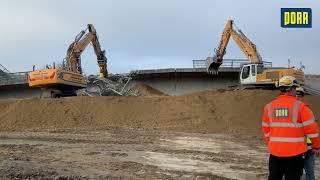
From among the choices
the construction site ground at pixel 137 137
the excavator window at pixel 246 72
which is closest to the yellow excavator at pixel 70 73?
the construction site ground at pixel 137 137

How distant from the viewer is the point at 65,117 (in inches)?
947

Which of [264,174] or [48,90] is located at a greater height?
[48,90]

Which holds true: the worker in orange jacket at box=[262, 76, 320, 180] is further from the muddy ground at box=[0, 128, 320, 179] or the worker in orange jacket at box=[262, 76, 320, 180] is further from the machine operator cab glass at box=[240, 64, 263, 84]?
the machine operator cab glass at box=[240, 64, 263, 84]

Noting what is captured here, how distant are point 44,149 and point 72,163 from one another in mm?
3157

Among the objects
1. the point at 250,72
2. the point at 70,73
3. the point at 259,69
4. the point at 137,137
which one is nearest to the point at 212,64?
the point at 250,72

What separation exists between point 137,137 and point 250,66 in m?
14.9

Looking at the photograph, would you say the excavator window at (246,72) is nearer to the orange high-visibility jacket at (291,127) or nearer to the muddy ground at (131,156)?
the muddy ground at (131,156)

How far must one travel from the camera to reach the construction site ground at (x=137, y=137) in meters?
10.3

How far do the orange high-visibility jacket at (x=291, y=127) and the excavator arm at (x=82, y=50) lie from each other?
86.9 ft

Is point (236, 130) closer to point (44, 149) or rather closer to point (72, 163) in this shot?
point (44, 149)

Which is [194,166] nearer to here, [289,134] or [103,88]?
[289,134]

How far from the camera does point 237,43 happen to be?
3281cm

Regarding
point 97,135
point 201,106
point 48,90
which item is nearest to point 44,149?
point 97,135

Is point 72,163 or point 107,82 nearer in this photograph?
point 72,163
